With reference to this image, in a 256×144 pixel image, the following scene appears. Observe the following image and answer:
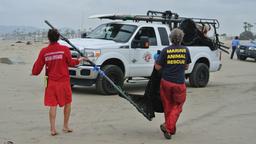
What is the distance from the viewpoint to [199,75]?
630 inches

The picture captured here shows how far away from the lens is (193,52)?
1577cm

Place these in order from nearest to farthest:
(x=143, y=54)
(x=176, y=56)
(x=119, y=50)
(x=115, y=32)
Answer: (x=176, y=56), (x=119, y=50), (x=143, y=54), (x=115, y=32)

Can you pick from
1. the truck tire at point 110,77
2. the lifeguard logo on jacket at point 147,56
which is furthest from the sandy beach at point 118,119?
the lifeguard logo on jacket at point 147,56

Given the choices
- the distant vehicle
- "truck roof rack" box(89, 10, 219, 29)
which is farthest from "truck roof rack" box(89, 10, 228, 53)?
the distant vehicle

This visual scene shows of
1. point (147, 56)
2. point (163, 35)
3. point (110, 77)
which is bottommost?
point (110, 77)

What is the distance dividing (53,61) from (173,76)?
1.84 m

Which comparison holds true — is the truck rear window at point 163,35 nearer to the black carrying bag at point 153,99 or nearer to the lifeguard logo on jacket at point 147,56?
the lifeguard logo on jacket at point 147,56

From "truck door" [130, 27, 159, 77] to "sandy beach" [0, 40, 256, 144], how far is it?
100cm

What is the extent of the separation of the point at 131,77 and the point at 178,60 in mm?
6334

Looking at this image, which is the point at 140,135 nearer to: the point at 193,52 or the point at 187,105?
the point at 187,105

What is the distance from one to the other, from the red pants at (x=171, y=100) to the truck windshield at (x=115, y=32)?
5.95m

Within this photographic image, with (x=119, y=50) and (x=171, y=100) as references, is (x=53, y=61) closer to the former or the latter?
(x=171, y=100)

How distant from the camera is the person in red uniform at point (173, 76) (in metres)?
7.95

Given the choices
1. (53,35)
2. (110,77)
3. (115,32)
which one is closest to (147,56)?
(115,32)
